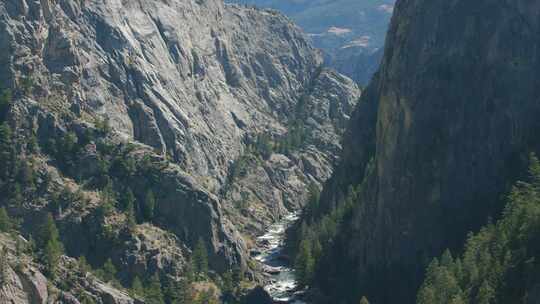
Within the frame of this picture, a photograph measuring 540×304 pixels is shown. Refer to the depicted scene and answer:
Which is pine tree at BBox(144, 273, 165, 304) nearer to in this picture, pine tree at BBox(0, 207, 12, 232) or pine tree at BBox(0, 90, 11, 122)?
pine tree at BBox(0, 207, 12, 232)

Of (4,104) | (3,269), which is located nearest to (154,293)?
(3,269)

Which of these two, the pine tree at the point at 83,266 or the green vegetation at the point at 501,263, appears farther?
the pine tree at the point at 83,266

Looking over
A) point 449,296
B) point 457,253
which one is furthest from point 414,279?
point 449,296

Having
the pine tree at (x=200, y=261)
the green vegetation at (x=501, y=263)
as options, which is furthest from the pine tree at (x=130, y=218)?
the green vegetation at (x=501, y=263)

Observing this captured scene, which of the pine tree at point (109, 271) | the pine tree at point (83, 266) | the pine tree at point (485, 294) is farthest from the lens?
the pine tree at point (109, 271)

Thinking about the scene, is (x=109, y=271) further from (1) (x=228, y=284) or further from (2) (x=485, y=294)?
(2) (x=485, y=294)

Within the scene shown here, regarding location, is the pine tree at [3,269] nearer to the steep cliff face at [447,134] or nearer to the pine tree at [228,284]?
the pine tree at [228,284]

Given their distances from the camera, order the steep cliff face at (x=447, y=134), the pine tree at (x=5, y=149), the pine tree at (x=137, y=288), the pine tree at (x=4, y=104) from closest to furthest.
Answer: the steep cliff face at (x=447, y=134), the pine tree at (x=137, y=288), the pine tree at (x=5, y=149), the pine tree at (x=4, y=104)
